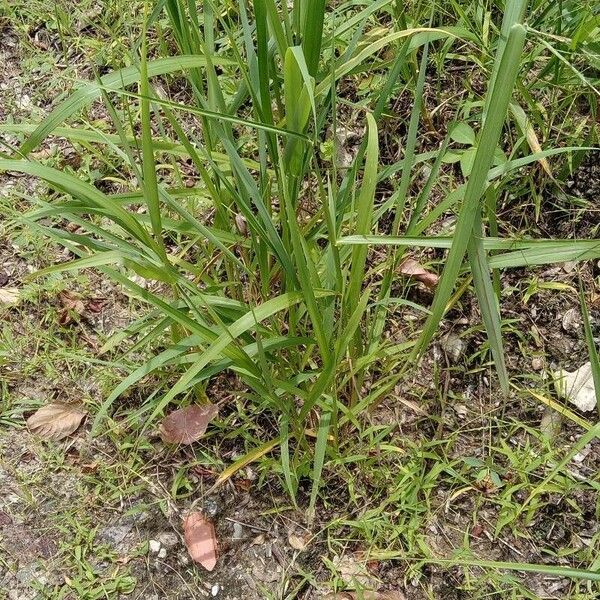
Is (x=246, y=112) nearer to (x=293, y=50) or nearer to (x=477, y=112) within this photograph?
(x=477, y=112)

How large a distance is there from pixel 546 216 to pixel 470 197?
36.9 inches

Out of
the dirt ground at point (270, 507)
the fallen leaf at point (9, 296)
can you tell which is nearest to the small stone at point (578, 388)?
the dirt ground at point (270, 507)

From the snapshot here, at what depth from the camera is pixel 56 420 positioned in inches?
70.0

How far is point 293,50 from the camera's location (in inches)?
45.4

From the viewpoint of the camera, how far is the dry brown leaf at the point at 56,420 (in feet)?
5.79

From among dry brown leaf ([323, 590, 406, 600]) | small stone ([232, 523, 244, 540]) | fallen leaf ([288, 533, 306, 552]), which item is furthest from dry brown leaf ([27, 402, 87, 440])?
dry brown leaf ([323, 590, 406, 600])

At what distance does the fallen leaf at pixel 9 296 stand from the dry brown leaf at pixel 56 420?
331mm

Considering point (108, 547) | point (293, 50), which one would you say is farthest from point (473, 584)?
point (293, 50)

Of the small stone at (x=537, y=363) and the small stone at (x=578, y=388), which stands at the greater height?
the small stone at (x=537, y=363)

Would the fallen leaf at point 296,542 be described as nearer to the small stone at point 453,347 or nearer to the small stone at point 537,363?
the small stone at point 453,347

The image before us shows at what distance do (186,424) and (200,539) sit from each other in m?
0.26

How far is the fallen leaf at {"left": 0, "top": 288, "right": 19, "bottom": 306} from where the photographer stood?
1950mm

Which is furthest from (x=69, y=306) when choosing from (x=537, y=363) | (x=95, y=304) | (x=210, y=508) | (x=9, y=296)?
(x=537, y=363)

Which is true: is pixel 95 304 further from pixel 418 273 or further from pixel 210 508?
pixel 418 273
